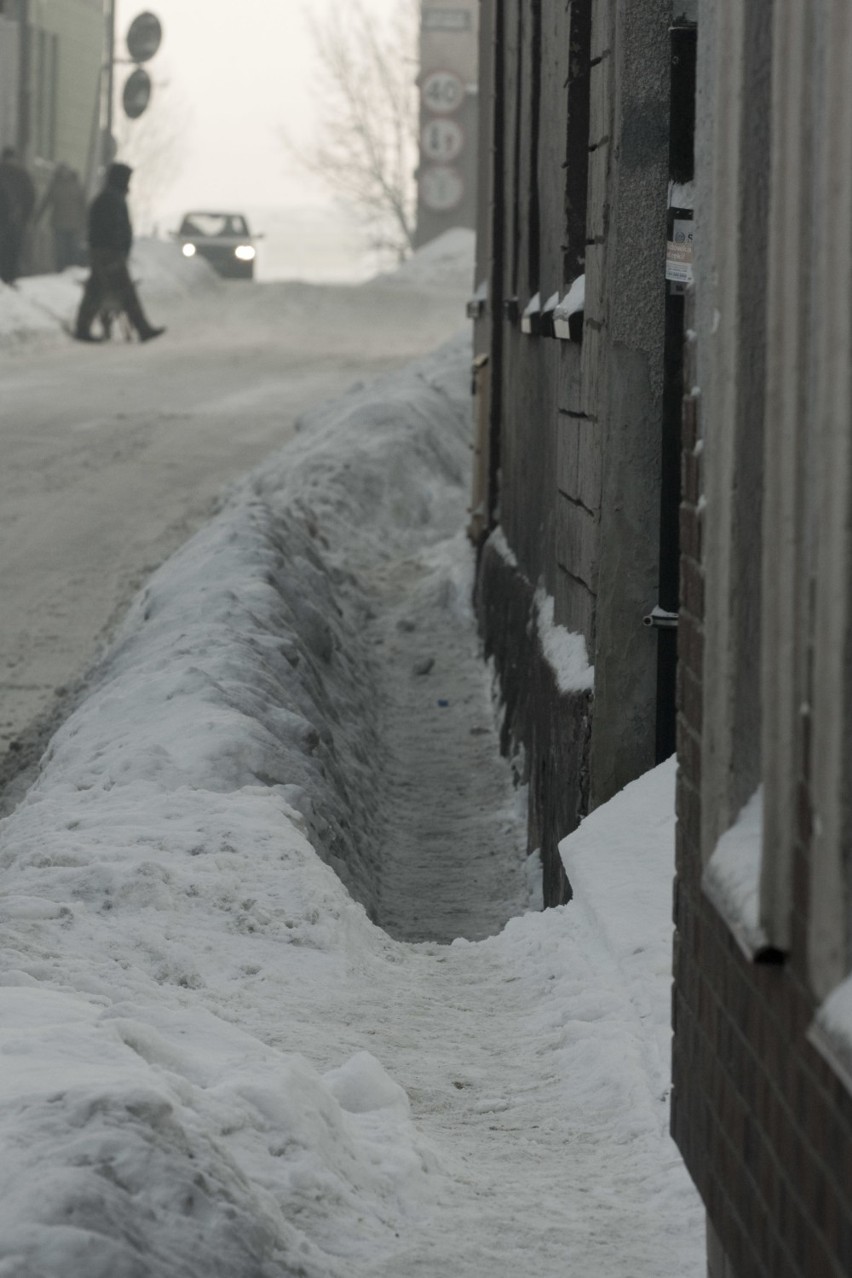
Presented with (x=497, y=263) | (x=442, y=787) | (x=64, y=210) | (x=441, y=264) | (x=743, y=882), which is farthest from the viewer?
(x=441, y=264)

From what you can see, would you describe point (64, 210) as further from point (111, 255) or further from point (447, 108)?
point (447, 108)

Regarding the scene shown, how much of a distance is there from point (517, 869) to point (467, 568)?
Result: 429 centimetres

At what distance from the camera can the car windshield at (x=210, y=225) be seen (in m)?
41.8

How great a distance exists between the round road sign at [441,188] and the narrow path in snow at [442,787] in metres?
38.8

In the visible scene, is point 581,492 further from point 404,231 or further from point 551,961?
point 404,231

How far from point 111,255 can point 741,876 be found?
21610 millimetres

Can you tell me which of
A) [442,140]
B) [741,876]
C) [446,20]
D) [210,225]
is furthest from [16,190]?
[741,876]

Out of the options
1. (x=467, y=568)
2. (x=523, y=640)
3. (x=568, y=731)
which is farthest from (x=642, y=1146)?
(x=467, y=568)

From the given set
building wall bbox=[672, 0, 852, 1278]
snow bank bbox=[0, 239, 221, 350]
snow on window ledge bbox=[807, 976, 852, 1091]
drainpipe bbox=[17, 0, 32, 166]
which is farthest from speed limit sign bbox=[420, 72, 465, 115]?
snow on window ledge bbox=[807, 976, 852, 1091]

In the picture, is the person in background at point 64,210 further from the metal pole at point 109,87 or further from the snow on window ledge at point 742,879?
the snow on window ledge at point 742,879

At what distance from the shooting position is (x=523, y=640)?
25.1 feet

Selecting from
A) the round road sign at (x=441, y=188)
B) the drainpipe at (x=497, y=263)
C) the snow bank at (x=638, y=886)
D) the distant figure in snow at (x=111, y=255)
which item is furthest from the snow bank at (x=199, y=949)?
the round road sign at (x=441, y=188)

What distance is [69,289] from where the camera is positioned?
93.8ft

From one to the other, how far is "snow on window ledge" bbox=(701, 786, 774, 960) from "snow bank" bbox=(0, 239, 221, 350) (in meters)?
22.6
